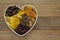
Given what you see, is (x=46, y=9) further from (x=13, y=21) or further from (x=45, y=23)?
(x=13, y=21)

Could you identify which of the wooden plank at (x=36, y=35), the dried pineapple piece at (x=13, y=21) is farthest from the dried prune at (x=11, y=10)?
the wooden plank at (x=36, y=35)

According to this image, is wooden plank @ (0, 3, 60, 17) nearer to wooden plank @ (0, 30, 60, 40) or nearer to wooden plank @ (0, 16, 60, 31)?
wooden plank @ (0, 16, 60, 31)

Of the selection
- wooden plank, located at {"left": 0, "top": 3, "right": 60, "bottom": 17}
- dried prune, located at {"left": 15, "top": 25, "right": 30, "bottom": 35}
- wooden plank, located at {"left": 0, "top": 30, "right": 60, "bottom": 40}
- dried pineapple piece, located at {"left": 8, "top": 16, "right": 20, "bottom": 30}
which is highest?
wooden plank, located at {"left": 0, "top": 3, "right": 60, "bottom": 17}

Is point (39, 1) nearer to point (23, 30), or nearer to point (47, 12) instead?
point (47, 12)

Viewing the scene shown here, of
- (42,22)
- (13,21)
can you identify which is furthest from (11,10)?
(42,22)

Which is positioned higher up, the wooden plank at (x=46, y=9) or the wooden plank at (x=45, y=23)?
the wooden plank at (x=46, y=9)

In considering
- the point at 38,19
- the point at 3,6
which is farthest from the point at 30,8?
the point at 3,6

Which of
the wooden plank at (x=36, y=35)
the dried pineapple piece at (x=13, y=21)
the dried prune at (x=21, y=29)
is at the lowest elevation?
the wooden plank at (x=36, y=35)

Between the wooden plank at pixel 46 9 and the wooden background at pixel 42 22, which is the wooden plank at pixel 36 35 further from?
the wooden plank at pixel 46 9

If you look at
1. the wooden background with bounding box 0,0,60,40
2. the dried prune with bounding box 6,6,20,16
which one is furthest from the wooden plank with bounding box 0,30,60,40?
the dried prune with bounding box 6,6,20,16
